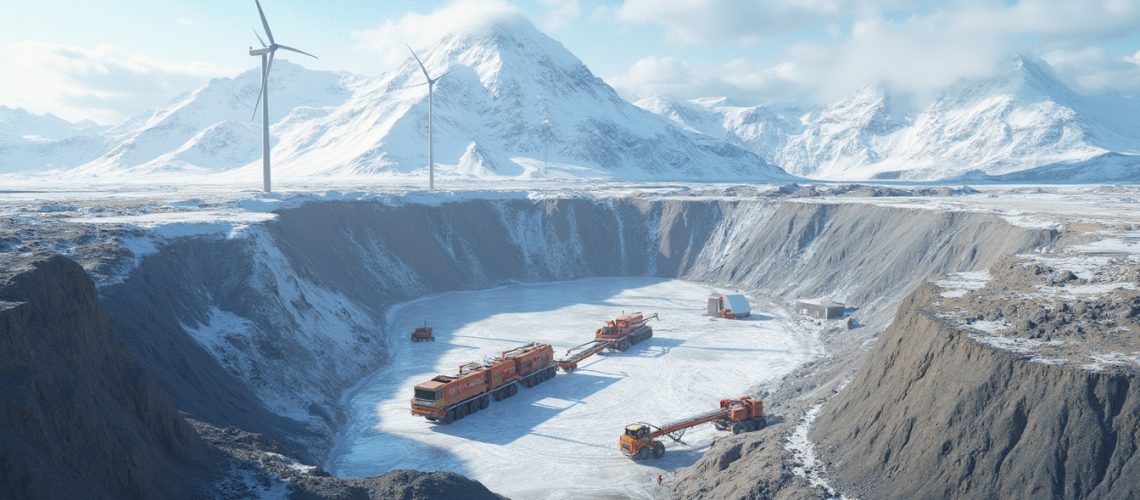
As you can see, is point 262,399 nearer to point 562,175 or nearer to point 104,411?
point 104,411

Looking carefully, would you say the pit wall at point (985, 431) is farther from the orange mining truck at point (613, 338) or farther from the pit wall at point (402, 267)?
the orange mining truck at point (613, 338)

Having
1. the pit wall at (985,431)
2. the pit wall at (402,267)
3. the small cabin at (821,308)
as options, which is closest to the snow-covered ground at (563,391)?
the small cabin at (821,308)

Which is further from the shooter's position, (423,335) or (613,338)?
(423,335)

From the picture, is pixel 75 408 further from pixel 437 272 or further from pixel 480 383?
pixel 437 272

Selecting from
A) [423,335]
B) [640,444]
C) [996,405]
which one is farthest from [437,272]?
[996,405]

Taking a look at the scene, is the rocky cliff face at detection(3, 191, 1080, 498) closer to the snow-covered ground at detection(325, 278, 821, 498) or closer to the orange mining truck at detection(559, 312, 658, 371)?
the snow-covered ground at detection(325, 278, 821, 498)

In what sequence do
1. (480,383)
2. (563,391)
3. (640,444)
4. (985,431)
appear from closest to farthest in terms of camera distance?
(985,431) < (640,444) < (480,383) < (563,391)

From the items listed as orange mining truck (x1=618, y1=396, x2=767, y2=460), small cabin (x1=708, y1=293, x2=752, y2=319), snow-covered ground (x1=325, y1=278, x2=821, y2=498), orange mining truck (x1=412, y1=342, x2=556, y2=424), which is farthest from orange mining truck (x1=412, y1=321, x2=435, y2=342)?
orange mining truck (x1=618, y1=396, x2=767, y2=460)
